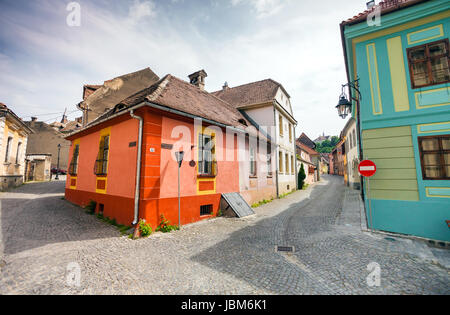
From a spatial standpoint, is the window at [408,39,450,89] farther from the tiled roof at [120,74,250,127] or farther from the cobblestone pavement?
the tiled roof at [120,74,250,127]

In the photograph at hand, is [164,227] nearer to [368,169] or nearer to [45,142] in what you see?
[368,169]

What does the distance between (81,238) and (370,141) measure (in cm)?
969

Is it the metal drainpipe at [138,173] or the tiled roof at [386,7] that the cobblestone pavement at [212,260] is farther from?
the tiled roof at [386,7]

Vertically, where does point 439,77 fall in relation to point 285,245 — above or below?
above

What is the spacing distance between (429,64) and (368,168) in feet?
12.2

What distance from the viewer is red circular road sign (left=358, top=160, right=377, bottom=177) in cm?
649

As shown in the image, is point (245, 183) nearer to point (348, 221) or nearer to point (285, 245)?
point (348, 221)

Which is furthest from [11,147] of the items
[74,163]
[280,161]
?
[280,161]

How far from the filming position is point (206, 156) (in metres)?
8.73

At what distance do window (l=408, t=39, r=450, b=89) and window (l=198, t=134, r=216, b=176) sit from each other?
7.38 metres

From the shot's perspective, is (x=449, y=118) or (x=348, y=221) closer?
(x=449, y=118)

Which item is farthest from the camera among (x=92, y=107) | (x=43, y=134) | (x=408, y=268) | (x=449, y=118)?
(x=43, y=134)
